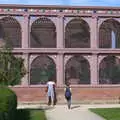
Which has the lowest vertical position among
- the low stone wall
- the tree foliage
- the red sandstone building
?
the low stone wall

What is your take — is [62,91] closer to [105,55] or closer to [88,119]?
[105,55]

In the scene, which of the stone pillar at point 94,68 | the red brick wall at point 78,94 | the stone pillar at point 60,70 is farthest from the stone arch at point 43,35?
the red brick wall at point 78,94

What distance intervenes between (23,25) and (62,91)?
9646mm

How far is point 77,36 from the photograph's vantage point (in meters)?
53.2

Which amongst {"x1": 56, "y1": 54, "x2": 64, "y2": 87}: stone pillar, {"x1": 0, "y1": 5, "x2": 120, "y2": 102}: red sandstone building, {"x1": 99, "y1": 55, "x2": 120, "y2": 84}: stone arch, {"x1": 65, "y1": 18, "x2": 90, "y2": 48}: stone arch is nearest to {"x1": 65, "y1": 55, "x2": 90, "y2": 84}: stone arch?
{"x1": 0, "y1": 5, "x2": 120, "y2": 102}: red sandstone building

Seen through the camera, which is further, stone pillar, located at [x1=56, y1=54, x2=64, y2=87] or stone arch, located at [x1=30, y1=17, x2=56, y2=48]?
stone arch, located at [x1=30, y1=17, x2=56, y2=48]

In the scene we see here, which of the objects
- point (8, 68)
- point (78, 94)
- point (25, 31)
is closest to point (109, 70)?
point (25, 31)

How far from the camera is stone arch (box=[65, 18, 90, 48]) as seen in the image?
163 ft

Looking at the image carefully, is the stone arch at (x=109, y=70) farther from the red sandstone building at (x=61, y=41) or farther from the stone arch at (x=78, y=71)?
the stone arch at (x=78, y=71)

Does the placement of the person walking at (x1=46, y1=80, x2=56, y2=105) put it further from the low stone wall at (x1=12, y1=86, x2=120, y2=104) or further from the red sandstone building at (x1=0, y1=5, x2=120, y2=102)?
the red sandstone building at (x1=0, y1=5, x2=120, y2=102)

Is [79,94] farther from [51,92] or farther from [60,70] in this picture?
[60,70]

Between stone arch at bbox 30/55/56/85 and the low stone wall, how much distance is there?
792 centimetres

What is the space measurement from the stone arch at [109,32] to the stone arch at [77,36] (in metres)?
1.58

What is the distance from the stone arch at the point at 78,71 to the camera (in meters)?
47.9
